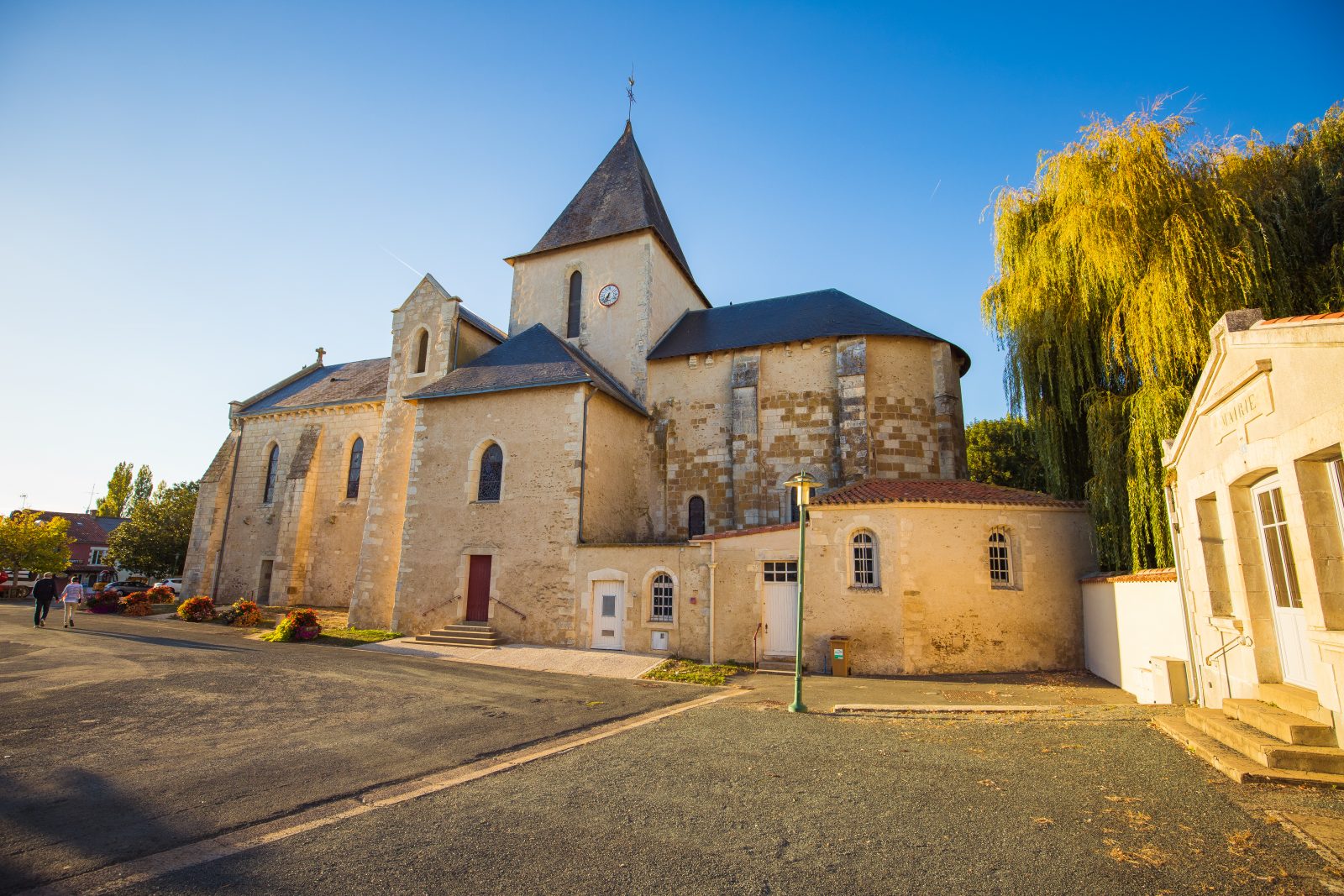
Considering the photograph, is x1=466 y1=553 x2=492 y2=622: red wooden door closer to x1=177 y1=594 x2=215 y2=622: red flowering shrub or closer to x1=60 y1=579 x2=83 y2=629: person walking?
x1=177 y1=594 x2=215 y2=622: red flowering shrub

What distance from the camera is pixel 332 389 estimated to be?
80.4 ft

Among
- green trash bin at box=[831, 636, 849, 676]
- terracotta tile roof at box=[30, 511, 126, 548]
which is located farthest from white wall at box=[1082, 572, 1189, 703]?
terracotta tile roof at box=[30, 511, 126, 548]

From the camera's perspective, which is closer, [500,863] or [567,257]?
[500,863]

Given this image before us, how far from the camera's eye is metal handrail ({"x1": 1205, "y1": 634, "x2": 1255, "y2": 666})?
6.30 m

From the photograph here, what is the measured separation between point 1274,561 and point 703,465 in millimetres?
12706

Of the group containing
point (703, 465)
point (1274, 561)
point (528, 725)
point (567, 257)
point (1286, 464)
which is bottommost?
point (528, 725)

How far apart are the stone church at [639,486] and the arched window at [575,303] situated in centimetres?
6

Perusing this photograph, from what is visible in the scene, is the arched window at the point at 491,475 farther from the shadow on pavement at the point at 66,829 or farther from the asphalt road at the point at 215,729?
the shadow on pavement at the point at 66,829

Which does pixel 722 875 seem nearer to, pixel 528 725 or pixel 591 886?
pixel 591 886

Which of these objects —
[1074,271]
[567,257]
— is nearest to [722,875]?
[1074,271]

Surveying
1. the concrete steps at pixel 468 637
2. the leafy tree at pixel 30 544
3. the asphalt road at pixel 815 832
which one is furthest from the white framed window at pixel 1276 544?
the leafy tree at pixel 30 544

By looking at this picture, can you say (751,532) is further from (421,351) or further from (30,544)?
(30,544)

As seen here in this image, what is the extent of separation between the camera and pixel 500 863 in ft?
12.1

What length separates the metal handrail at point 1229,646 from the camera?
20.7 ft
